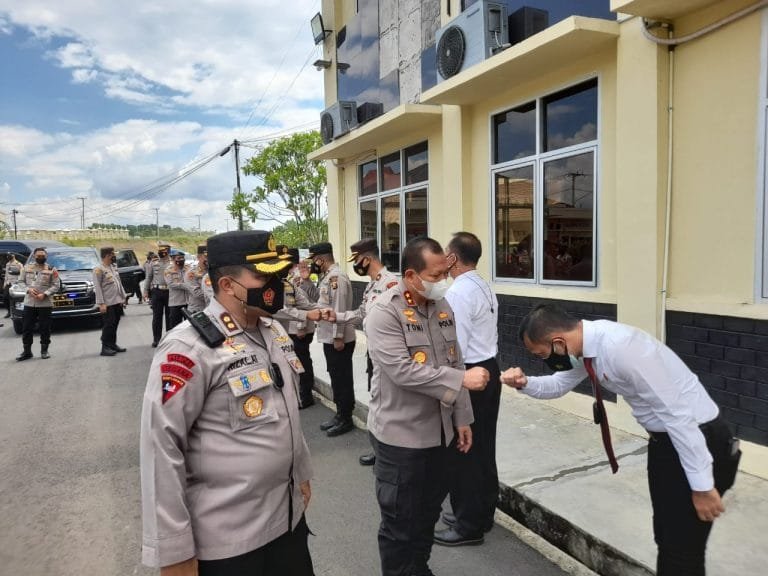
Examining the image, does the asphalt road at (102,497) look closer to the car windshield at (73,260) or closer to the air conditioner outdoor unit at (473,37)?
the air conditioner outdoor unit at (473,37)

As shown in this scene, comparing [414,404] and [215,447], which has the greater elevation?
[215,447]

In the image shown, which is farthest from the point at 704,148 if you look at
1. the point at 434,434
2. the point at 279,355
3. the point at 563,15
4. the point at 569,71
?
the point at 279,355

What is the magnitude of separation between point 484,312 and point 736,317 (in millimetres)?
1964

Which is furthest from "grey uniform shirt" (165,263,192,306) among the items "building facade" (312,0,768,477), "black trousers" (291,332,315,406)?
"building facade" (312,0,768,477)

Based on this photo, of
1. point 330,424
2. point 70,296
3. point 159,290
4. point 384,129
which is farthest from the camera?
point 70,296

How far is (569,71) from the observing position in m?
5.47

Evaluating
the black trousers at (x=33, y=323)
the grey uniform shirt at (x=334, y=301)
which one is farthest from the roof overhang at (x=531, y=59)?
the black trousers at (x=33, y=323)

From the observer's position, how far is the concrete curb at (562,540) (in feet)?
9.52

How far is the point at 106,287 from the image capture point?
965 cm

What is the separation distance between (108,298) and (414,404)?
28.0ft

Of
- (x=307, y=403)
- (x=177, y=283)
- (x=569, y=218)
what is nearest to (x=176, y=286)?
(x=177, y=283)

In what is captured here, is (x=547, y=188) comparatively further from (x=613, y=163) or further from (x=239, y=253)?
(x=239, y=253)

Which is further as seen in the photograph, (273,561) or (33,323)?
(33,323)

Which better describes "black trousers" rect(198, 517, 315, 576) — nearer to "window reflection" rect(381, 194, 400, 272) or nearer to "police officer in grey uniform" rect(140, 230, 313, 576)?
"police officer in grey uniform" rect(140, 230, 313, 576)
